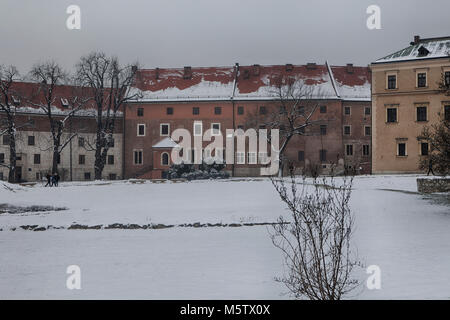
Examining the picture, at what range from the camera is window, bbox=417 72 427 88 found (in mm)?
38969

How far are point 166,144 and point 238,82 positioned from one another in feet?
35.9

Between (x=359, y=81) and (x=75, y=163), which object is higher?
(x=359, y=81)

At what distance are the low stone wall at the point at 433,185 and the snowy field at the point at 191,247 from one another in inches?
51.9

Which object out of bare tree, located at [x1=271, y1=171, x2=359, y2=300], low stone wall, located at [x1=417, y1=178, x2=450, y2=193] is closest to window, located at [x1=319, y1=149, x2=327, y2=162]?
low stone wall, located at [x1=417, y1=178, x2=450, y2=193]

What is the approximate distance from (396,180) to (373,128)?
Result: 9887 mm

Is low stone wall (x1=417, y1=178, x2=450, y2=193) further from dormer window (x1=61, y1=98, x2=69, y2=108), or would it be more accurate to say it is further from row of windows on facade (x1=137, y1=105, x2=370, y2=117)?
dormer window (x1=61, y1=98, x2=69, y2=108)

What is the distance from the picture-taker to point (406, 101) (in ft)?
130

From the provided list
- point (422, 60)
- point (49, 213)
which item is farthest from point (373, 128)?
point (49, 213)

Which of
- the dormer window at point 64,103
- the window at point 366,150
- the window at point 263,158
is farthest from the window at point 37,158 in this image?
the window at point 366,150

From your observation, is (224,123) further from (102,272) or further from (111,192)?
(102,272)

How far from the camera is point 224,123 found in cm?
5581

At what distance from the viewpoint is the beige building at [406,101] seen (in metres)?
38.7
